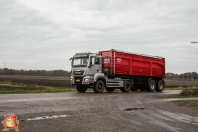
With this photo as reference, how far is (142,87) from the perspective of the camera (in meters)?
24.4

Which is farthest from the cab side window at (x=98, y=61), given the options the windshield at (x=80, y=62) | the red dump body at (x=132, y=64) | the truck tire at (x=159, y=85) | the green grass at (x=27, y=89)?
the truck tire at (x=159, y=85)

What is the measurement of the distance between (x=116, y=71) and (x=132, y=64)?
2.35 m

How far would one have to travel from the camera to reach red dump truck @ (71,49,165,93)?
18781mm

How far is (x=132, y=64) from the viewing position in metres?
22.0

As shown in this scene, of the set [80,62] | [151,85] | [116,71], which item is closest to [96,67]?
[80,62]

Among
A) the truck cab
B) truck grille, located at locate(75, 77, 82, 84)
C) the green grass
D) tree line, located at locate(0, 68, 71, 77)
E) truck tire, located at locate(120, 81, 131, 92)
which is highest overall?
tree line, located at locate(0, 68, 71, 77)

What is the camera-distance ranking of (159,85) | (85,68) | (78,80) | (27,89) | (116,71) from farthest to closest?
(159,85) < (27,89) < (116,71) < (78,80) < (85,68)

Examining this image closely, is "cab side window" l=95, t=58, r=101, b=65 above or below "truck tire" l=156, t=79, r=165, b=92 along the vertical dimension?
above

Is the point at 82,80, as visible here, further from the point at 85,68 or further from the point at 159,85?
the point at 159,85

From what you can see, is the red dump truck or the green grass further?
the red dump truck

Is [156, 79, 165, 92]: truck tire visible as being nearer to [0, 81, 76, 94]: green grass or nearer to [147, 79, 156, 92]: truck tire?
[147, 79, 156, 92]: truck tire

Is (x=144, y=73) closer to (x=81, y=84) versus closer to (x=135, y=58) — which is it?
(x=135, y=58)

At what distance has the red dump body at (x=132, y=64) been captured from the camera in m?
20.2

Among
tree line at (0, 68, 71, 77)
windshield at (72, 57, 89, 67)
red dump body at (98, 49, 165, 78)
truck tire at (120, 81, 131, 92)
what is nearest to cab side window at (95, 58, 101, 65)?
windshield at (72, 57, 89, 67)
